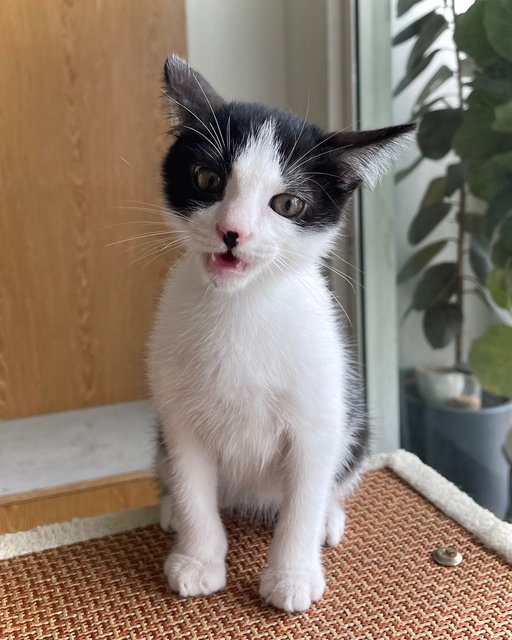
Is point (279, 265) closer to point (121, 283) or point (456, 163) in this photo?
point (456, 163)

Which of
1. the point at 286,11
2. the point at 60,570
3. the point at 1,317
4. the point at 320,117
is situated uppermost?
the point at 286,11

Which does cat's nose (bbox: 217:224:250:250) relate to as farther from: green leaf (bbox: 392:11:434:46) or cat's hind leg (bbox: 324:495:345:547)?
green leaf (bbox: 392:11:434:46)

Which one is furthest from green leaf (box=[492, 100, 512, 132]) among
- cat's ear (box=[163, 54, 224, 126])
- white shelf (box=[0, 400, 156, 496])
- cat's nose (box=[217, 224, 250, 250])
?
white shelf (box=[0, 400, 156, 496])

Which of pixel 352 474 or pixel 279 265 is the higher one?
pixel 279 265

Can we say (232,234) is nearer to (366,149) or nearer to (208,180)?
(208,180)

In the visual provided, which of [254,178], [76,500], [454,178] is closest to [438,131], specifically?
[454,178]

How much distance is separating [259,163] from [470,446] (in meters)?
0.97

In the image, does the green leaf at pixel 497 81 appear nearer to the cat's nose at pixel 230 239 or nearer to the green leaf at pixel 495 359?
the green leaf at pixel 495 359

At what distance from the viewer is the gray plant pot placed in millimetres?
1409

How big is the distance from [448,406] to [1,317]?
3.58 ft

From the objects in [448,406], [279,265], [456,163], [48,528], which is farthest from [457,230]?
[48,528]

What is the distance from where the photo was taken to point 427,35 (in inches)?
52.9

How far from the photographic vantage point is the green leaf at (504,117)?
114cm

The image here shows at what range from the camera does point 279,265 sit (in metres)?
0.79
